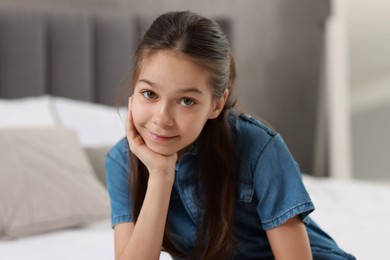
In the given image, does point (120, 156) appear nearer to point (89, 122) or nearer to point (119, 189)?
point (119, 189)

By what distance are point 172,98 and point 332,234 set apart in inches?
36.4

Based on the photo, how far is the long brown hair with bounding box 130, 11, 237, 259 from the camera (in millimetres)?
1113

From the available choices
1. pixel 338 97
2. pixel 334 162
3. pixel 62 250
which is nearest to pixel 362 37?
pixel 338 97

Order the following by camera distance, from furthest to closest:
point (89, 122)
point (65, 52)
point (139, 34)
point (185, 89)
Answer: point (139, 34)
point (65, 52)
point (89, 122)
point (185, 89)

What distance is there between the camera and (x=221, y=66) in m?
1.14

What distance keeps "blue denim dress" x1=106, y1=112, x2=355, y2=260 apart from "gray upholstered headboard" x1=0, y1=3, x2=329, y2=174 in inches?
47.3

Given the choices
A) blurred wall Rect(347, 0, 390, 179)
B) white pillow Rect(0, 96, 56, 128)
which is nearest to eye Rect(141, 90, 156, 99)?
white pillow Rect(0, 96, 56, 128)

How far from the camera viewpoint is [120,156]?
1350mm

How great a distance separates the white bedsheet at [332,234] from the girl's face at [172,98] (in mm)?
446

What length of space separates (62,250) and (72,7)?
1.68 meters

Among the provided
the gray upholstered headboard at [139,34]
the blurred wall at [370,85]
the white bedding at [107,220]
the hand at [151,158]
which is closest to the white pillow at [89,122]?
the white bedding at [107,220]

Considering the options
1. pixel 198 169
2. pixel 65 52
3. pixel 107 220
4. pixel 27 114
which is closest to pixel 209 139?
pixel 198 169

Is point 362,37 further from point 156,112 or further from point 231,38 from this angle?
point 156,112

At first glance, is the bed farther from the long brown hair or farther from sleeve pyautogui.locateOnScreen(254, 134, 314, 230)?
sleeve pyautogui.locateOnScreen(254, 134, 314, 230)
